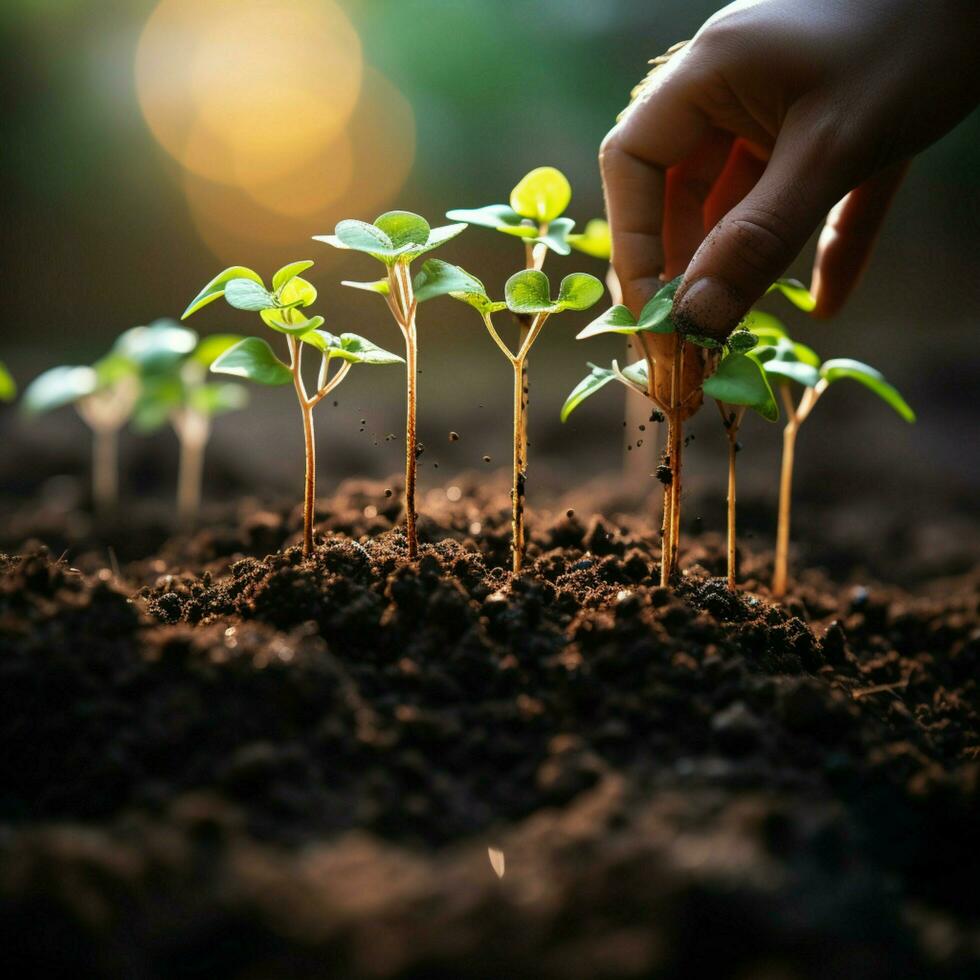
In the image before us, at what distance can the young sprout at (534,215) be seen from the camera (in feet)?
4.32

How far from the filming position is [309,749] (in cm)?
87

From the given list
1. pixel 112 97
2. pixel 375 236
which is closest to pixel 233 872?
pixel 375 236

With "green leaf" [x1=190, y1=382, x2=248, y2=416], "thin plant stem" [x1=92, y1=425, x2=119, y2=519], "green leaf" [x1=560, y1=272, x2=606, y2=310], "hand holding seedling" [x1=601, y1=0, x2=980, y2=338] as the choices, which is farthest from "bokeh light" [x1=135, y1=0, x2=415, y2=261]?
"green leaf" [x1=560, y1=272, x2=606, y2=310]

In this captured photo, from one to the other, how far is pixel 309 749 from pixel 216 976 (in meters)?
0.28

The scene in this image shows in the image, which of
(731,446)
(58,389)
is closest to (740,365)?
(731,446)

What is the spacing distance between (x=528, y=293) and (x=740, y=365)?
0.33 meters

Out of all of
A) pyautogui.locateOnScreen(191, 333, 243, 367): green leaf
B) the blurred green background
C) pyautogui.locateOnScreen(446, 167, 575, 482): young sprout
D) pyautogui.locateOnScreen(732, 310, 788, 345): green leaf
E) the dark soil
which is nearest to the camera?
the dark soil

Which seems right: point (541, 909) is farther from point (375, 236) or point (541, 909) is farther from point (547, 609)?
point (375, 236)

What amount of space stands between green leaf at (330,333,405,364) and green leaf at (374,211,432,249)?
0.16 metres

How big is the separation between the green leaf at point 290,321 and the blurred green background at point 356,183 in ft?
7.14

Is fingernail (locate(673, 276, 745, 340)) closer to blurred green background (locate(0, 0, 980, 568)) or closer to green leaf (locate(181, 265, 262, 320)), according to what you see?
green leaf (locate(181, 265, 262, 320))

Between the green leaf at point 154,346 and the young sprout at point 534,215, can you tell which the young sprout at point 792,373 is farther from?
the green leaf at point 154,346

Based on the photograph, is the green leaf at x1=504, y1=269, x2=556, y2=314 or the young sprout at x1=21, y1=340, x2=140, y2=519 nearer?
the green leaf at x1=504, y1=269, x2=556, y2=314

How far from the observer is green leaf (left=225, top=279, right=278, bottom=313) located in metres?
1.13
